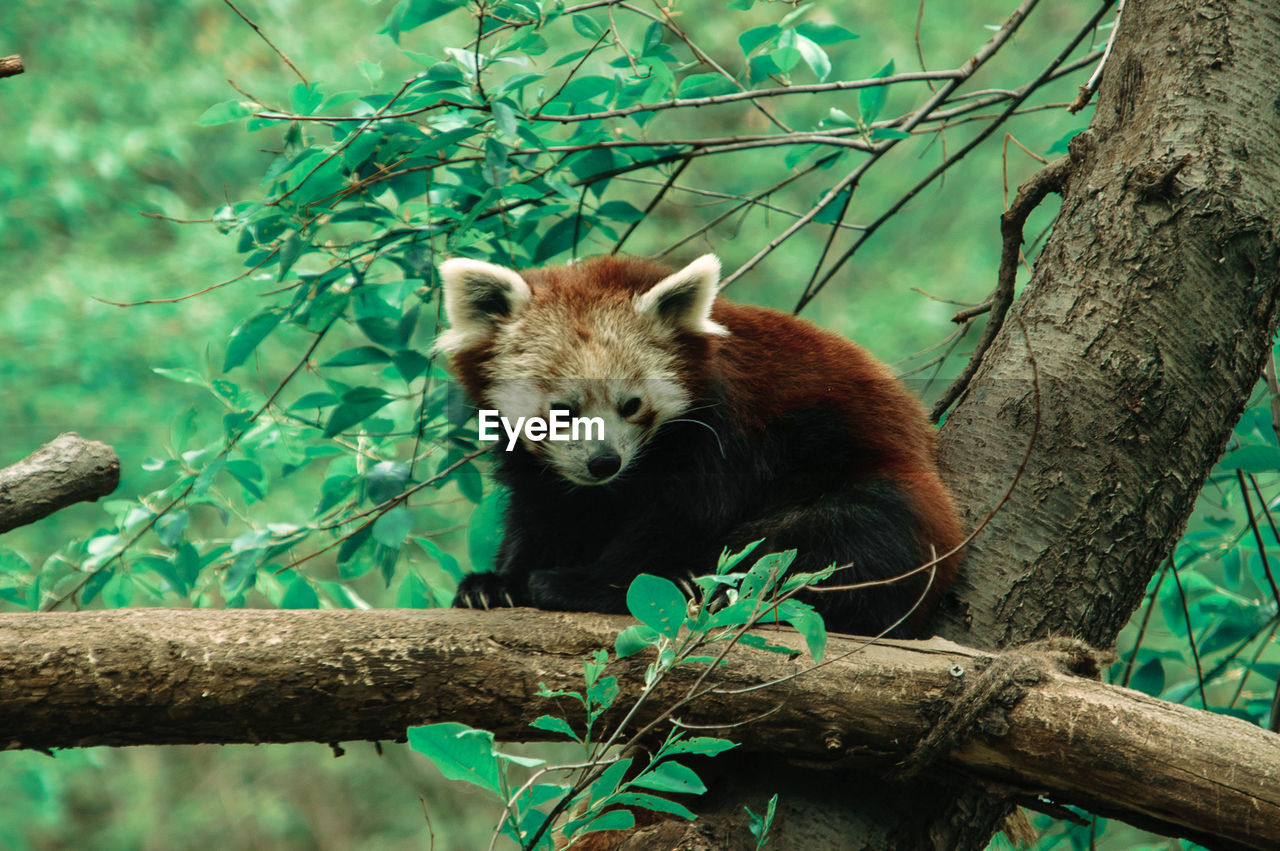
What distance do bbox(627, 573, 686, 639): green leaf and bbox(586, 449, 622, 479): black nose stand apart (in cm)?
108

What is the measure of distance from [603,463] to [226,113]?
1297mm

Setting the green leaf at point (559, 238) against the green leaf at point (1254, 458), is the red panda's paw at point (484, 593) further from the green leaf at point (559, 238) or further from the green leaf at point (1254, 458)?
the green leaf at point (1254, 458)

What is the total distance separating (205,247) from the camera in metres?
7.09

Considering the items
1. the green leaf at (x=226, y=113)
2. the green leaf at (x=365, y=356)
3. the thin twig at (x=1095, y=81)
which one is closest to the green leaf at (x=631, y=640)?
the green leaf at (x=365, y=356)

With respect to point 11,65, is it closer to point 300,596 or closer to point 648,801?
point 300,596

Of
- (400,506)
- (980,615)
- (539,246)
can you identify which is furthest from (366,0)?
(980,615)

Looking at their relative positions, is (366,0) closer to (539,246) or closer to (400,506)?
(539,246)

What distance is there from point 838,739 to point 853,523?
0.63 meters

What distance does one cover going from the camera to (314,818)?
30.6 ft

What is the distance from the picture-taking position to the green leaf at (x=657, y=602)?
1.47 metres

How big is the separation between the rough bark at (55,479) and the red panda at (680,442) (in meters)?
0.90

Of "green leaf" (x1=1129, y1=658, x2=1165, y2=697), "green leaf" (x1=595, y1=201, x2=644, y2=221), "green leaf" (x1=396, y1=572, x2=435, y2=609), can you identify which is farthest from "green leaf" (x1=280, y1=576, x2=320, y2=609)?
"green leaf" (x1=1129, y1=658, x2=1165, y2=697)

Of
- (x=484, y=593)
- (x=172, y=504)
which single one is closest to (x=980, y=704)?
(x=484, y=593)

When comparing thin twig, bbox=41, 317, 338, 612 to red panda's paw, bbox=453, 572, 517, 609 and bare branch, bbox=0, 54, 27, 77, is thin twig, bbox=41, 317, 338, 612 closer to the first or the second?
red panda's paw, bbox=453, 572, 517, 609
